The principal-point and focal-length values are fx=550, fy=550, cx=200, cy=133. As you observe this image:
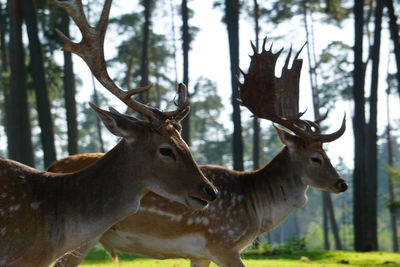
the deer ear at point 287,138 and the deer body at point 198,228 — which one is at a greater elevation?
the deer ear at point 287,138

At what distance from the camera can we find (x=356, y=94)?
1848 cm

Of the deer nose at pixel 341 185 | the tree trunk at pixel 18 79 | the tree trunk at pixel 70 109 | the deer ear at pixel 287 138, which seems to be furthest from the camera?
the tree trunk at pixel 18 79

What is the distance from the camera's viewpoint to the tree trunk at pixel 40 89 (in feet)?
48.3

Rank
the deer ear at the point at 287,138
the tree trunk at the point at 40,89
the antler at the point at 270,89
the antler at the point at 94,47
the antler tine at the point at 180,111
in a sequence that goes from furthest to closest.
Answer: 1. the tree trunk at the point at 40,89
2. the antler at the point at 270,89
3. the deer ear at the point at 287,138
4. the antler at the point at 94,47
5. the antler tine at the point at 180,111

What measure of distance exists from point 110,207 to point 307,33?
27.0 m

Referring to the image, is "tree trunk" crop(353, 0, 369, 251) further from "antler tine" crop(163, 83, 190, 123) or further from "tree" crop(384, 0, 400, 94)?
"antler tine" crop(163, 83, 190, 123)

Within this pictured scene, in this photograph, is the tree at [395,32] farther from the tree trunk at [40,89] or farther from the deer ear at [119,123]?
the deer ear at [119,123]

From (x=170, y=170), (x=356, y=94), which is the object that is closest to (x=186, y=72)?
(x=356, y=94)

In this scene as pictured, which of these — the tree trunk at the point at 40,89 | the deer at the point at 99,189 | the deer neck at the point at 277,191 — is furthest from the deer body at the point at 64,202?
the tree trunk at the point at 40,89

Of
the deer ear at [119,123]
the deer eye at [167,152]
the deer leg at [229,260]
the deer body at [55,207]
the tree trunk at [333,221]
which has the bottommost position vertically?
the tree trunk at [333,221]

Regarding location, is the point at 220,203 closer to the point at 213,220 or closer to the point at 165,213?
the point at 213,220

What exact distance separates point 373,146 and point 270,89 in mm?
13823

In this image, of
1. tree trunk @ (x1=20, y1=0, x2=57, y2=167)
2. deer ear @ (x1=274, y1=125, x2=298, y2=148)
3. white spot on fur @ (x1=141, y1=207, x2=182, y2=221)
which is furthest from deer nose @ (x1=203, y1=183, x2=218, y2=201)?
tree trunk @ (x1=20, y1=0, x2=57, y2=167)

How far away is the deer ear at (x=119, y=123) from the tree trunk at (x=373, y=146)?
596 inches
